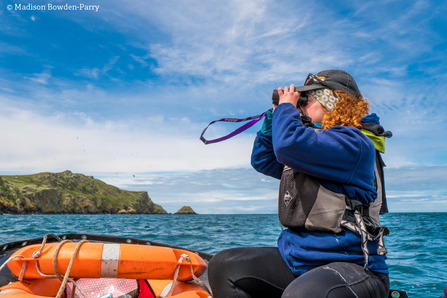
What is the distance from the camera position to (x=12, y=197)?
87250 mm

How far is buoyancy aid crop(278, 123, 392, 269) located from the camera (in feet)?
5.47

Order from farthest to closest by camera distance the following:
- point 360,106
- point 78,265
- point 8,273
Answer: point 8,273 < point 78,265 < point 360,106

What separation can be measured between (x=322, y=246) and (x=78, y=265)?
189 centimetres

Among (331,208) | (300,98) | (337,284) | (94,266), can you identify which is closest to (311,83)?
(300,98)

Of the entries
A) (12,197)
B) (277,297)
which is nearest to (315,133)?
(277,297)

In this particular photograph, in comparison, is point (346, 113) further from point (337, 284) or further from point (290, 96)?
point (337, 284)

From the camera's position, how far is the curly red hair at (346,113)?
1.92 meters

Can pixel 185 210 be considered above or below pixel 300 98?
below

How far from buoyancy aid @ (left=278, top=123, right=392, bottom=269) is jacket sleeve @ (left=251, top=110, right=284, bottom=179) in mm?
384

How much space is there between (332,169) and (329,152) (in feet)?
0.33

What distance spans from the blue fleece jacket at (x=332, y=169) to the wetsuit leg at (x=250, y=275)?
6.6 inches

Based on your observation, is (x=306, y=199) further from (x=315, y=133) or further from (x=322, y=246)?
(x=315, y=133)

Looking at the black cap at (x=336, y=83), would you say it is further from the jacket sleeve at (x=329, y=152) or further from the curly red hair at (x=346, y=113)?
the jacket sleeve at (x=329, y=152)

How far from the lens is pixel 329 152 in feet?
5.41
